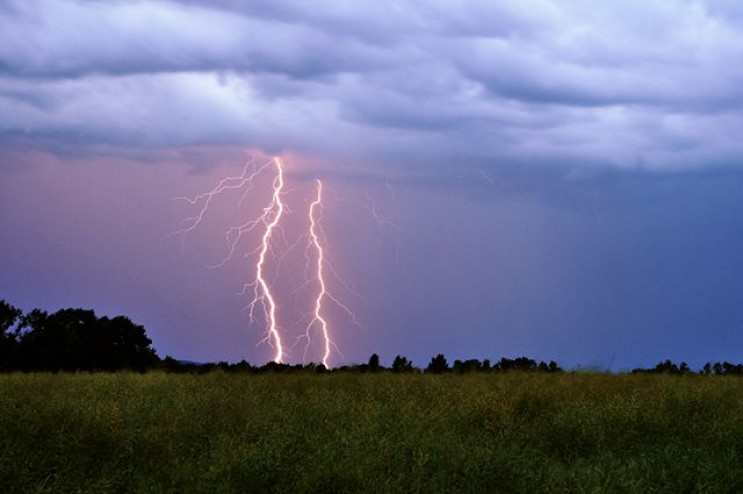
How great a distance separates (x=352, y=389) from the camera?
13.9 metres

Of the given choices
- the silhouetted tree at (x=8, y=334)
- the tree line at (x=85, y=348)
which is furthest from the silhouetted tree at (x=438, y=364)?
the silhouetted tree at (x=8, y=334)

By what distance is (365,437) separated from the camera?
9.22 metres

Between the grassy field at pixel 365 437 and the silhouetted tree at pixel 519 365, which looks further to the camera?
the silhouetted tree at pixel 519 365

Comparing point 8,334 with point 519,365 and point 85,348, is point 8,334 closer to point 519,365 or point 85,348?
point 85,348

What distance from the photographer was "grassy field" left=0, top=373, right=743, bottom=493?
26.3 feet

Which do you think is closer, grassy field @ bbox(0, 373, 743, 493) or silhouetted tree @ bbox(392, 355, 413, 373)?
grassy field @ bbox(0, 373, 743, 493)

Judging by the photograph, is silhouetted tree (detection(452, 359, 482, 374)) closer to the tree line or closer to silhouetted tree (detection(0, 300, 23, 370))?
the tree line

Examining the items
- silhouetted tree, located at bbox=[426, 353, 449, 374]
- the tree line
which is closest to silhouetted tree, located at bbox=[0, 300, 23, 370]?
the tree line

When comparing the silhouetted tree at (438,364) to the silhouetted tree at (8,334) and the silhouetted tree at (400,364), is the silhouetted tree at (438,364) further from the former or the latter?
the silhouetted tree at (8,334)

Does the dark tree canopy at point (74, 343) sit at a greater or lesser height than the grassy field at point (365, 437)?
greater

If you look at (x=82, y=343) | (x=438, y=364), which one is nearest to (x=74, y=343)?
(x=82, y=343)

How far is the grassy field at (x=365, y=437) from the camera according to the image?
8.02 meters

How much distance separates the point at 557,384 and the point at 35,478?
30.1 feet

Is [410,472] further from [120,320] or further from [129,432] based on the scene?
[120,320]
